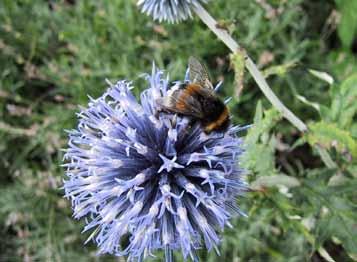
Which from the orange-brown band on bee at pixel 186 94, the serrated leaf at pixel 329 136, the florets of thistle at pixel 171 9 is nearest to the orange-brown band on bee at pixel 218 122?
the orange-brown band on bee at pixel 186 94

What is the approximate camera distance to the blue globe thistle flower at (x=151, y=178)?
1.71 meters

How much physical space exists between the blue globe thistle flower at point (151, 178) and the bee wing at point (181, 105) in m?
0.13

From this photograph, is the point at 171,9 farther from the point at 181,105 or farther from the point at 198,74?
the point at 181,105

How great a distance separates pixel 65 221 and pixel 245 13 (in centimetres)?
176

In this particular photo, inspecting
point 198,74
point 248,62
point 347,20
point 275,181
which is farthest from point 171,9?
point 347,20

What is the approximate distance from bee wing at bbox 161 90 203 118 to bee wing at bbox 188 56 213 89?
7.6 inches

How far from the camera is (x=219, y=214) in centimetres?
166

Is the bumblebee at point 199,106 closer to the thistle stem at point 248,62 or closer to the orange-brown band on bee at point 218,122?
the orange-brown band on bee at point 218,122

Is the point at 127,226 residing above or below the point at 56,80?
below

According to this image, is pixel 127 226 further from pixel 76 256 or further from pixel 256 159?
pixel 76 256

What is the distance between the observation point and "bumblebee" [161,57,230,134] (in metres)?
1.55

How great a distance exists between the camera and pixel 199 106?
1.58m

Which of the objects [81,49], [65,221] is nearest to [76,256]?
[65,221]

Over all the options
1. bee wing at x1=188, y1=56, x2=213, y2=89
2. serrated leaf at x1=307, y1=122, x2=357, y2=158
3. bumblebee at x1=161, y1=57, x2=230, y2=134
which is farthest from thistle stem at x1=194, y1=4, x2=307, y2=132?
bumblebee at x1=161, y1=57, x2=230, y2=134
